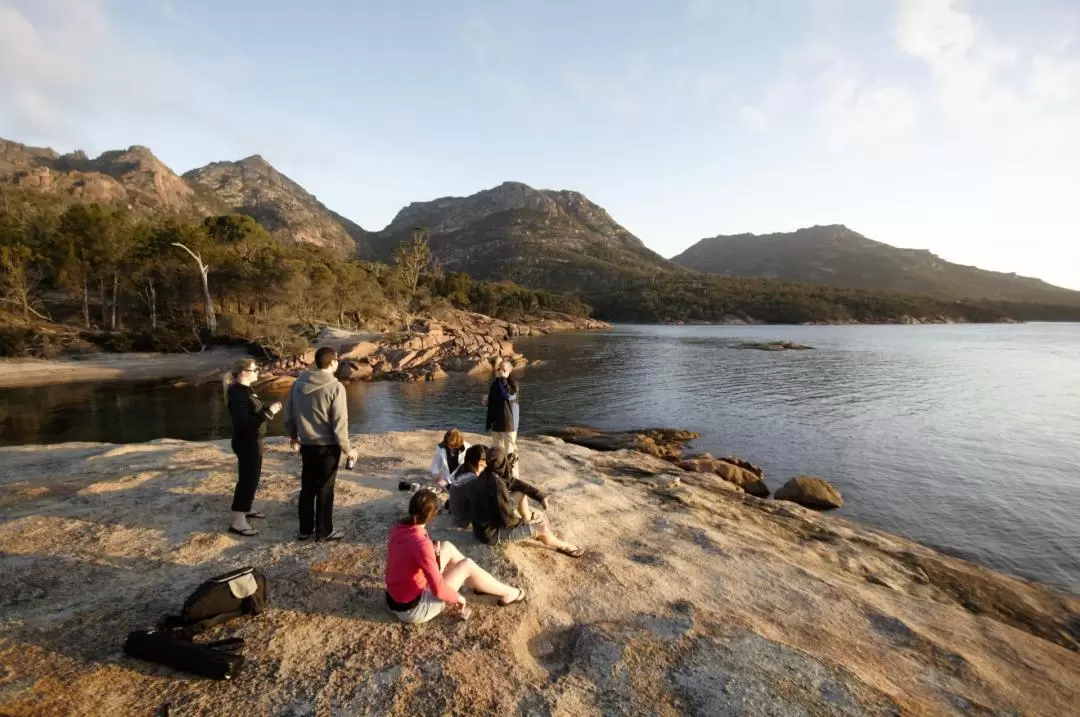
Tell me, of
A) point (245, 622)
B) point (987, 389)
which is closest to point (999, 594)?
point (245, 622)

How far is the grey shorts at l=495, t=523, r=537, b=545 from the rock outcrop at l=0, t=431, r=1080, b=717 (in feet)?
0.91

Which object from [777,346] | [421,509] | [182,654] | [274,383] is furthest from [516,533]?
[777,346]

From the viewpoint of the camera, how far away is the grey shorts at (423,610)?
4.93m

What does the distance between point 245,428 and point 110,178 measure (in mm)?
172793

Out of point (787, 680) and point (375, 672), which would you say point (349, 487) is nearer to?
point (375, 672)

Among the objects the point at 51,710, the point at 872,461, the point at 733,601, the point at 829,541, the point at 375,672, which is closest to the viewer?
the point at 51,710

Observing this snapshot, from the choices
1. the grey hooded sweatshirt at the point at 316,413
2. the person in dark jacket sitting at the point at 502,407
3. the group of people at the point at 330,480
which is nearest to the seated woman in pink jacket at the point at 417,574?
the group of people at the point at 330,480

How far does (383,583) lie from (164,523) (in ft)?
12.8

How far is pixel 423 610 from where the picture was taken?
495 centimetres

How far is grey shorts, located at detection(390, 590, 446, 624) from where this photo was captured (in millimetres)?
4934

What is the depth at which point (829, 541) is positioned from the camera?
388 inches

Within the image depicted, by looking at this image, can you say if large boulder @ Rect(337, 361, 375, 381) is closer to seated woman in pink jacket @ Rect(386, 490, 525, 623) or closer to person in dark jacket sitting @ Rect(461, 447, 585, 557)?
person in dark jacket sitting @ Rect(461, 447, 585, 557)

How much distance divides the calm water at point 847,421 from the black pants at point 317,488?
13.7 meters

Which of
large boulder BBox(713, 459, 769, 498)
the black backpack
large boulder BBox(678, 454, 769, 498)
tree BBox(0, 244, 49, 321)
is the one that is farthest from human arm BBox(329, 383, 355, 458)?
tree BBox(0, 244, 49, 321)
